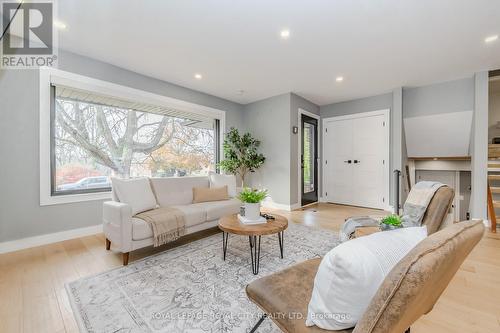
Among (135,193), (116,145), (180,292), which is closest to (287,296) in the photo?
(180,292)

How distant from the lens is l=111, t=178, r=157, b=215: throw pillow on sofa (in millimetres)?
2521

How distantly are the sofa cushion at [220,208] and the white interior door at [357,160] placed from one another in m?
3.14

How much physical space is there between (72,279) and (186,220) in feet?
3.74

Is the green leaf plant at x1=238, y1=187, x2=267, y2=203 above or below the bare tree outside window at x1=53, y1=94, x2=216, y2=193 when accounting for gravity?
below

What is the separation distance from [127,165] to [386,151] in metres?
5.09

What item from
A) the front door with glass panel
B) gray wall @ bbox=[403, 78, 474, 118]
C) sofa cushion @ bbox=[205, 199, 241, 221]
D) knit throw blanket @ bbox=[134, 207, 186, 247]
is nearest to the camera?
knit throw blanket @ bbox=[134, 207, 186, 247]

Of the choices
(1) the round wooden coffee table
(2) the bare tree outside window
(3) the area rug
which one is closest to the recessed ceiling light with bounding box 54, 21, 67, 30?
(2) the bare tree outside window

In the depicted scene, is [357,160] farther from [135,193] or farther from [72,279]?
[72,279]

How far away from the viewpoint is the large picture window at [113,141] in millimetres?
3047

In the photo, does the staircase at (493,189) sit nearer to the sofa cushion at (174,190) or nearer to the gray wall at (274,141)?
the gray wall at (274,141)

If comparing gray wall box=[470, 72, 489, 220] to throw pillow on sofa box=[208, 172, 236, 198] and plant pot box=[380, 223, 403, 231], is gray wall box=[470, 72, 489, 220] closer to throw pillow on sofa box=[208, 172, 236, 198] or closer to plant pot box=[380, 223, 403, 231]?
plant pot box=[380, 223, 403, 231]

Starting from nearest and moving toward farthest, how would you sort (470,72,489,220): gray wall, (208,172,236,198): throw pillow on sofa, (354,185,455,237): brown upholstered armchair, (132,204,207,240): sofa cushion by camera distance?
(354,185,455,237): brown upholstered armchair → (132,204,207,240): sofa cushion → (470,72,489,220): gray wall → (208,172,236,198): throw pillow on sofa

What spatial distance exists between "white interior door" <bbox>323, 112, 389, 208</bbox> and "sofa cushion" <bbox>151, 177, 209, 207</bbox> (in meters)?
3.54

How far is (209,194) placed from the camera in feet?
10.9
